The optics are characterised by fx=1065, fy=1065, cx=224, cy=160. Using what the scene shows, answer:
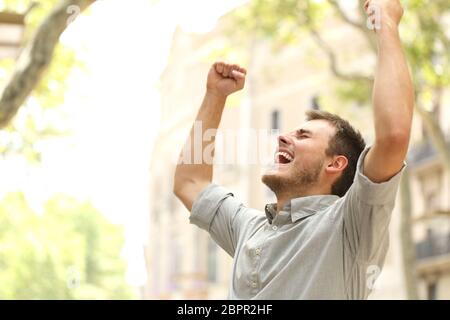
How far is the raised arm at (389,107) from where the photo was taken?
2.29m

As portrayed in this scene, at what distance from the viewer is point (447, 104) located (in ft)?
74.9

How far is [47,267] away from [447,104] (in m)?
9.41

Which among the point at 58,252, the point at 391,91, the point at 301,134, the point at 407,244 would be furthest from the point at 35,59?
the point at 58,252

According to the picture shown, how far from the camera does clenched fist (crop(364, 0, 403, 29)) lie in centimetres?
241

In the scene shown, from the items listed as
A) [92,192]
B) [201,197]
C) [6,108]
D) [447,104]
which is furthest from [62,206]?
[201,197]

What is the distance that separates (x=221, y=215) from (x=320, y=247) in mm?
530

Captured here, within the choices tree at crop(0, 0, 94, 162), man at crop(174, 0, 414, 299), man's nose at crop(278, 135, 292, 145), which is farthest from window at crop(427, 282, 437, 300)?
man's nose at crop(278, 135, 292, 145)

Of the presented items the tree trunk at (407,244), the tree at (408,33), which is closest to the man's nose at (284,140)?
the tree trunk at (407,244)

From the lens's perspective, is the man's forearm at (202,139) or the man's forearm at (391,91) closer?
the man's forearm at (391,91)

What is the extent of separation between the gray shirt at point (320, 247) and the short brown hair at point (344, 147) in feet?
0.21

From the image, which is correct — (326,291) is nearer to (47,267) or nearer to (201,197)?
(201,197)

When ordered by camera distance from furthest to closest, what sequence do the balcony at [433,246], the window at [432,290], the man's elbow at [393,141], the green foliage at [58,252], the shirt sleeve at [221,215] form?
the window at [432,290] → the balcony at [433,246] → the green foliage at [58,252] → the shirt sleeve at [221,215] → the man's elbow at [393,141]

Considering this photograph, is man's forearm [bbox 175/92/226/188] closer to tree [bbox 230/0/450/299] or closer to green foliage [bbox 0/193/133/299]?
tree [bbox 230/0/450/299]

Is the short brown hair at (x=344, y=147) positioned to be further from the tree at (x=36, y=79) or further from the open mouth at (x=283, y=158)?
the tree at (x=36, y=79)
